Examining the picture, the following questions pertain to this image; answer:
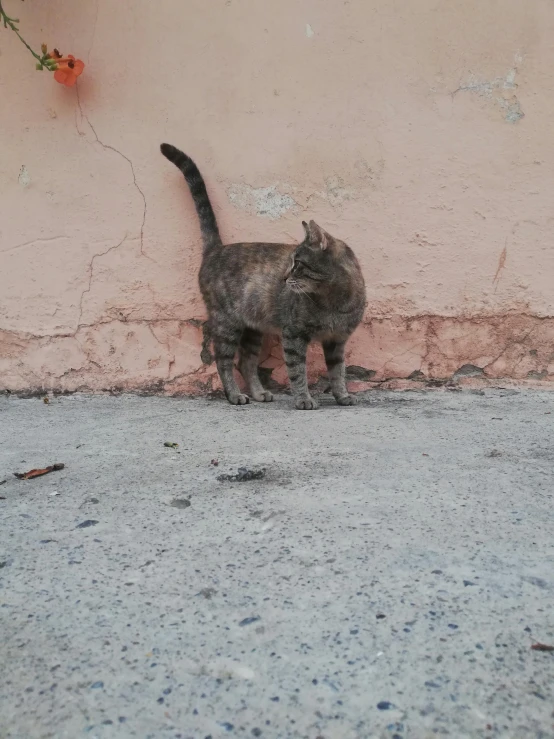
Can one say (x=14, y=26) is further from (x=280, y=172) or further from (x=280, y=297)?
(x=280, y=297)

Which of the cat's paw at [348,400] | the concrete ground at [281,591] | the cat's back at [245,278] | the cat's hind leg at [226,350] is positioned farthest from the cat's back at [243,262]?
the concrete ground at [281,591]

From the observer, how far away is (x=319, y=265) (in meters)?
3.32

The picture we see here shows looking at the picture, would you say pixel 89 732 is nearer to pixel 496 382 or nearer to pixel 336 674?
pixel 336 674

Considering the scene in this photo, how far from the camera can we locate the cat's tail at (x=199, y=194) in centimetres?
348

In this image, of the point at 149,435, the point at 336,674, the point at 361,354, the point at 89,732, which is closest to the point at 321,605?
the point at 336,674

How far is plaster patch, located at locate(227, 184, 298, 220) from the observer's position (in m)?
3.61

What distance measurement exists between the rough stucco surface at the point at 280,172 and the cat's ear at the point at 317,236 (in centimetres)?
40

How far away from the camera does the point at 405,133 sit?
353cm

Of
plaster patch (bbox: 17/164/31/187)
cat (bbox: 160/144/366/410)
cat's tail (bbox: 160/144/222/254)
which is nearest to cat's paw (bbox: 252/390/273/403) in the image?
cat (bbox: 160/144/366/410)

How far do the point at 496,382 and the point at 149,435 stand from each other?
197cm

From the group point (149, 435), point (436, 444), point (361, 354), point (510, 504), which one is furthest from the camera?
point (361, 354)

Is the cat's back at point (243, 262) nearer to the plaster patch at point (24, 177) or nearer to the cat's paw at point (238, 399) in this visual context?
the cat's paw at point (238, 399)

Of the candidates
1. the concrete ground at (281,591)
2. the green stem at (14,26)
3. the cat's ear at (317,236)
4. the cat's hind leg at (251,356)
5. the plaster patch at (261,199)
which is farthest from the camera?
the cat's hind leg at (251,356)

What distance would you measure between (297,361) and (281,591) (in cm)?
209
